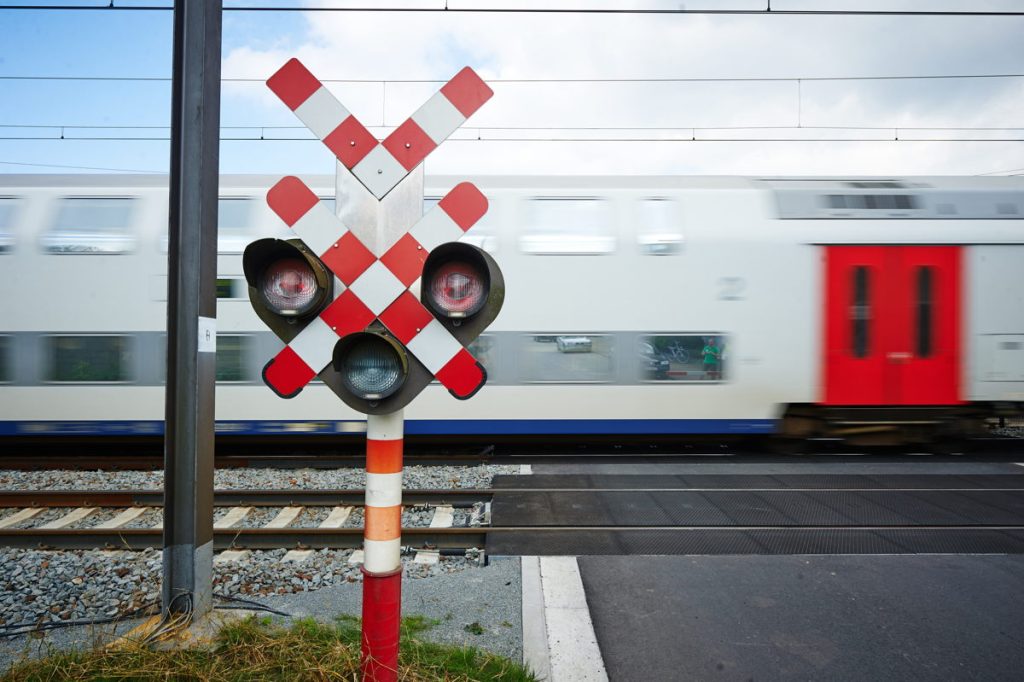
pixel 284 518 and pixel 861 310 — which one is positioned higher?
pixel 861 310

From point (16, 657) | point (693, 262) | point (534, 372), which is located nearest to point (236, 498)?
point (16, 657)

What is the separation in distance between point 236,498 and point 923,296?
865 centimetres

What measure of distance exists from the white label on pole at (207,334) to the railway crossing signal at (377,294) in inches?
56.8

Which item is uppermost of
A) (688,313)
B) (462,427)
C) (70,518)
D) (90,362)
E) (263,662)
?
(688,313)

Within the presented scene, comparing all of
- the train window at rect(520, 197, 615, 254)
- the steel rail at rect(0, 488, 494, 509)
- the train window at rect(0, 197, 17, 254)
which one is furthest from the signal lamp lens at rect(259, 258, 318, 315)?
the train window at rect(0, 197, 17, 254)

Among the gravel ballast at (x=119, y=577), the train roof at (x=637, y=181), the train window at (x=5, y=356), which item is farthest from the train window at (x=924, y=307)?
the train window at (x=5, y=356)

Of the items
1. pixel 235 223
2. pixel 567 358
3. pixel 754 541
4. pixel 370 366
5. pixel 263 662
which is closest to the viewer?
pixel 370 366

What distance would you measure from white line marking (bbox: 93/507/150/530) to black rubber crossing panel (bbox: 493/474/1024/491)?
350cm

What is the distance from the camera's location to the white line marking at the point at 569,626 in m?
2.80

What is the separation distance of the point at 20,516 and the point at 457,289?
19.9 feet

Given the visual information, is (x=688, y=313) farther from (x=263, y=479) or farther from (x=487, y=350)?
(x=263, y=479)

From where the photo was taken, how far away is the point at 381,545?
1.89 meters

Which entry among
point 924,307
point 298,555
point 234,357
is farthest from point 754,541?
point 234,357

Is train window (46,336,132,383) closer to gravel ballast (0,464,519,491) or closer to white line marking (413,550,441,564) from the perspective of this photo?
gravel ballast (0,464,519,491)
